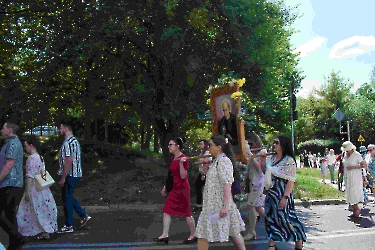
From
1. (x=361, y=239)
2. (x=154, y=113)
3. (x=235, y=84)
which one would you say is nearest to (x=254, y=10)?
(x=154, y=113)

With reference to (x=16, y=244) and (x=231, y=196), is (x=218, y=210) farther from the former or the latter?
(x=16, y=244)

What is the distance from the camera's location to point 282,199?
6.43 m

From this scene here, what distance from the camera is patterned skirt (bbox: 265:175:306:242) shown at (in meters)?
6.55

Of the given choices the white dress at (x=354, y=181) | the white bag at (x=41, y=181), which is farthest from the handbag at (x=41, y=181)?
the white dress at (x=354, y=181)

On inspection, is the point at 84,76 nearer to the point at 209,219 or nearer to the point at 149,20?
the point at 149,20

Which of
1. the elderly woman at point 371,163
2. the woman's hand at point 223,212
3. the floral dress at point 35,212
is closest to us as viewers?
the woman's hand at point 223,212

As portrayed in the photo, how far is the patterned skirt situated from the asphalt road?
64 centimetres

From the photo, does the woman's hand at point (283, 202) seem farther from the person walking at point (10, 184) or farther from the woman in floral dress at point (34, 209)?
the woman in floral dress at point (34, 209)

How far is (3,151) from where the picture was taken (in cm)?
685

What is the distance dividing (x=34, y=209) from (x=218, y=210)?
11.9ft

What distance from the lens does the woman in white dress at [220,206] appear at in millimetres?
5488

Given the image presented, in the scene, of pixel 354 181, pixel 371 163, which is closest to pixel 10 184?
pixel 354 181

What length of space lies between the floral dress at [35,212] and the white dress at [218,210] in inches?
131

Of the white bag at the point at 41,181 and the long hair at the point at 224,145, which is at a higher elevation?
the long hair at the point at 224,145
